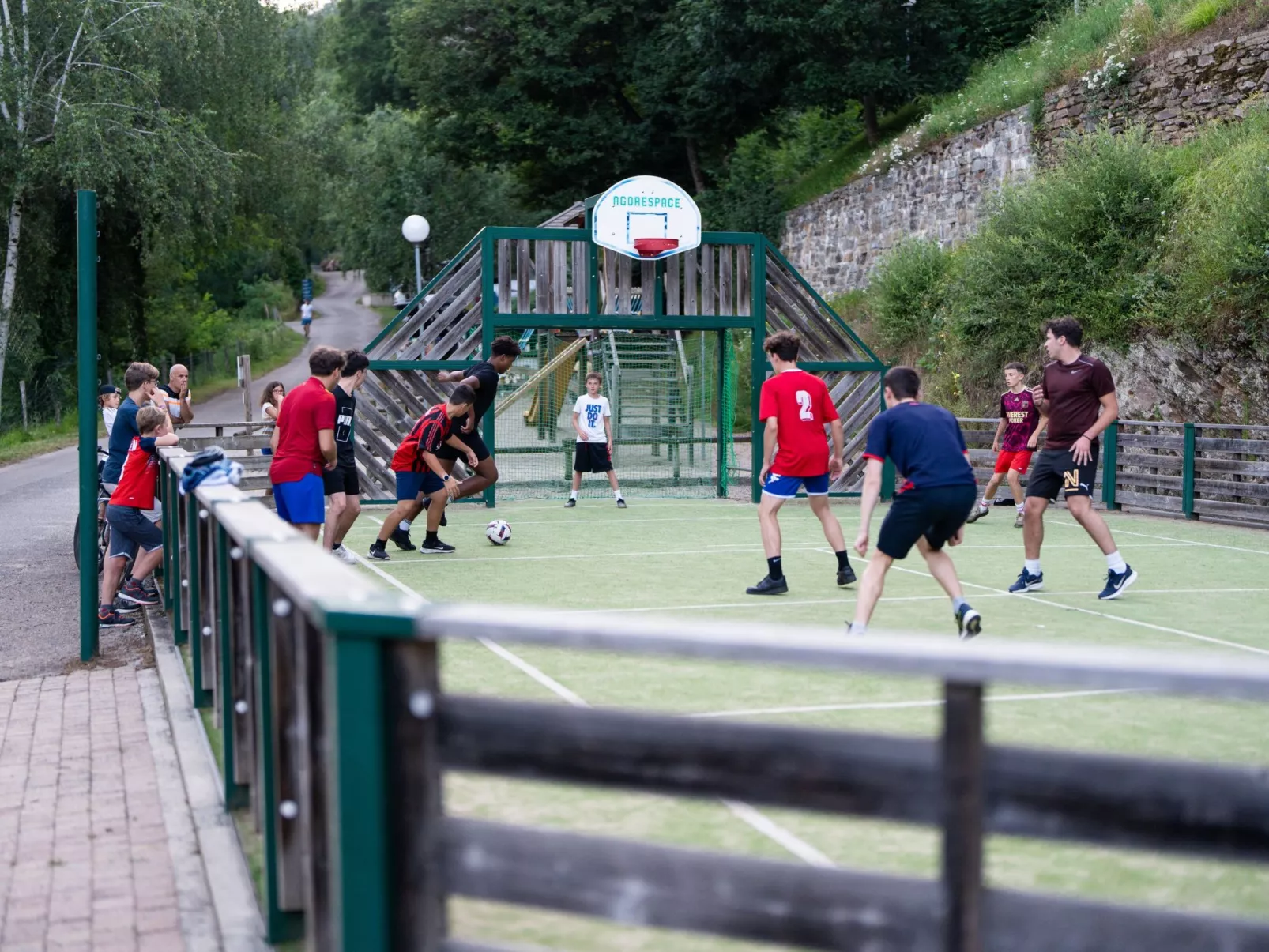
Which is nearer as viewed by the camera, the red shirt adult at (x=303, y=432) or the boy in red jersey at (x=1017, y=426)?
the red shirt adult at (x=303, y=432)

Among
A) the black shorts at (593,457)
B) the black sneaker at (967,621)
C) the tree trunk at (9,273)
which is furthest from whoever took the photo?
the tree trunk at (9,273)

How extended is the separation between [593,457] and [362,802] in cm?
1584

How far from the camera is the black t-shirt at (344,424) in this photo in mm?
11602

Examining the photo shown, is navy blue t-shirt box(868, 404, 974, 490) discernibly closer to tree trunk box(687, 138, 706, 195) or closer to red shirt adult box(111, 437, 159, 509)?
red shirt adult box(111, 437, 159, 509)

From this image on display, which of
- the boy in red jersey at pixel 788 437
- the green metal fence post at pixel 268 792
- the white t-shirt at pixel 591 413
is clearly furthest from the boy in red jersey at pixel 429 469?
the green metal fence post at pixel 268 792

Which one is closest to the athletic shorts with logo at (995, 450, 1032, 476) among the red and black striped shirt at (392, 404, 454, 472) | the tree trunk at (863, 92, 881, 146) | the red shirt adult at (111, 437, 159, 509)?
the red and black striped shirt at (392, 404, 454, 472)

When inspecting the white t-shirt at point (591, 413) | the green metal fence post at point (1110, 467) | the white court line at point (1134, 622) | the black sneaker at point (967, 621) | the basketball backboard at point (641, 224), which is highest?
the basketball backboard at point (641, 224)

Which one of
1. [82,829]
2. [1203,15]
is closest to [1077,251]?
[1203,15]

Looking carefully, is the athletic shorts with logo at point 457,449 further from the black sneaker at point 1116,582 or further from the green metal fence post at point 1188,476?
the green metal fence post at point 1188,476

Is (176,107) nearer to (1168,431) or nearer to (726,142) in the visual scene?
(726,142)

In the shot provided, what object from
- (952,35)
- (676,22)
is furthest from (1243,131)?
(676,22)

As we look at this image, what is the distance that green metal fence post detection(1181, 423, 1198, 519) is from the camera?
17250mm

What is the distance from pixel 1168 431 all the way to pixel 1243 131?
5211 millimetres

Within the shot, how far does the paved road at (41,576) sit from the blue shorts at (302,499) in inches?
51.0
